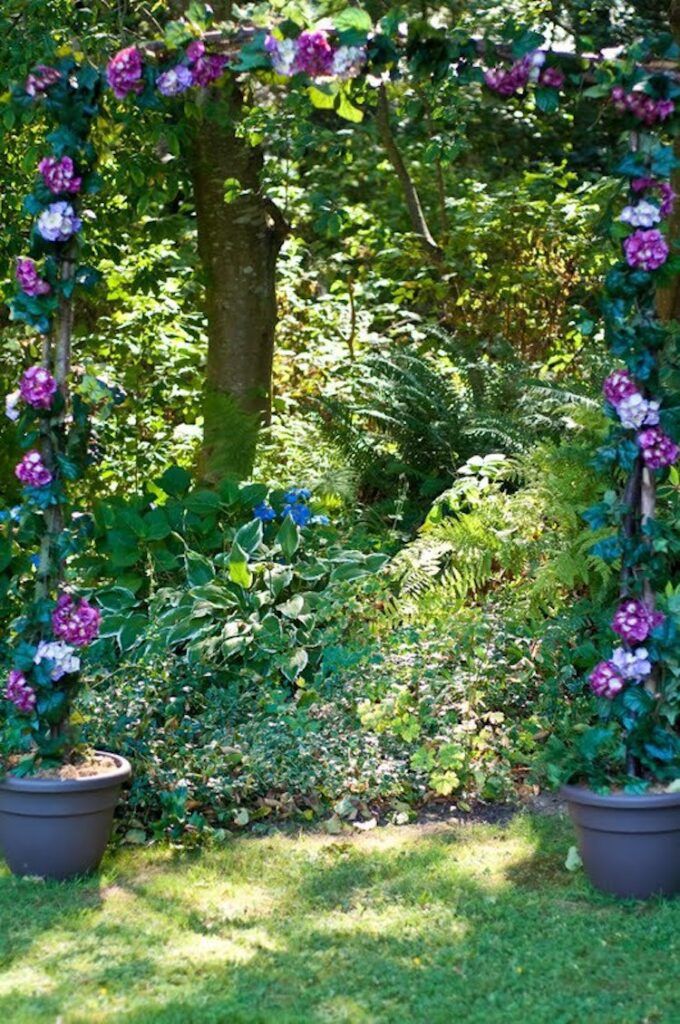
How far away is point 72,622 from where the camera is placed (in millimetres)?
4414

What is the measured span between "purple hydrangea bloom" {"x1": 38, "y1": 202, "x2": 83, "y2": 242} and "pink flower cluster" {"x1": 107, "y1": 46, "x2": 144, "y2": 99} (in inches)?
16.2

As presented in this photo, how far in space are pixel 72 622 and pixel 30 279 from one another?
3.72 feet

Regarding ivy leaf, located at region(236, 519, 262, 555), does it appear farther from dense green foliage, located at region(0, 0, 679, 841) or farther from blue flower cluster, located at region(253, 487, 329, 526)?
blue flower cluster, located at region(253, 487, 329, 526)

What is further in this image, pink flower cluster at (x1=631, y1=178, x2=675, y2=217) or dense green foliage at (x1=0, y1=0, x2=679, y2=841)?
dense green foliage at (x1=0, y1=0, x2=679, y2=841)

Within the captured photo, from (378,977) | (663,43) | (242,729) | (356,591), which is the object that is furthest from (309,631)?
(663,43)

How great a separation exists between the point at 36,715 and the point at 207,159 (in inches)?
176

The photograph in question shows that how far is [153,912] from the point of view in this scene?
4.15m

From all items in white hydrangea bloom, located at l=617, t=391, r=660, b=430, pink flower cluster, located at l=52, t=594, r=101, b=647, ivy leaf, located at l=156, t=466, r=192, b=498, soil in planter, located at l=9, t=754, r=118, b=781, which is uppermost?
white hydrangea bloom, located at l=617, t=391, r=660, b=430

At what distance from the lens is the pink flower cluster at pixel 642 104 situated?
4.07m

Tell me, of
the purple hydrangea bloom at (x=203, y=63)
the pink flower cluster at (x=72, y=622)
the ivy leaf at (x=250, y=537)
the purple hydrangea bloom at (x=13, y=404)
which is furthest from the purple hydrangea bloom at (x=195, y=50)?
the ivy leaf at (x=250, y=537)

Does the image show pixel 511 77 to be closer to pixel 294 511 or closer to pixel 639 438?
pixel 639 438

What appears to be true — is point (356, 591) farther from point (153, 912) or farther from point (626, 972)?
point (626, 972)

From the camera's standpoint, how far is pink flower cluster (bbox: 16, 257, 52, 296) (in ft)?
14.4

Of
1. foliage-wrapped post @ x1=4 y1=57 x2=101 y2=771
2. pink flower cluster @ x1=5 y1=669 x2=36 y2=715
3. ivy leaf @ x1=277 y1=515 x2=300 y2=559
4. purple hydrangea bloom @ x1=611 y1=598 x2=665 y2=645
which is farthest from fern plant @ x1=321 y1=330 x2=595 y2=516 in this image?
pink flower cluster @ x1=5 y1=669 x2=36 y2=715
